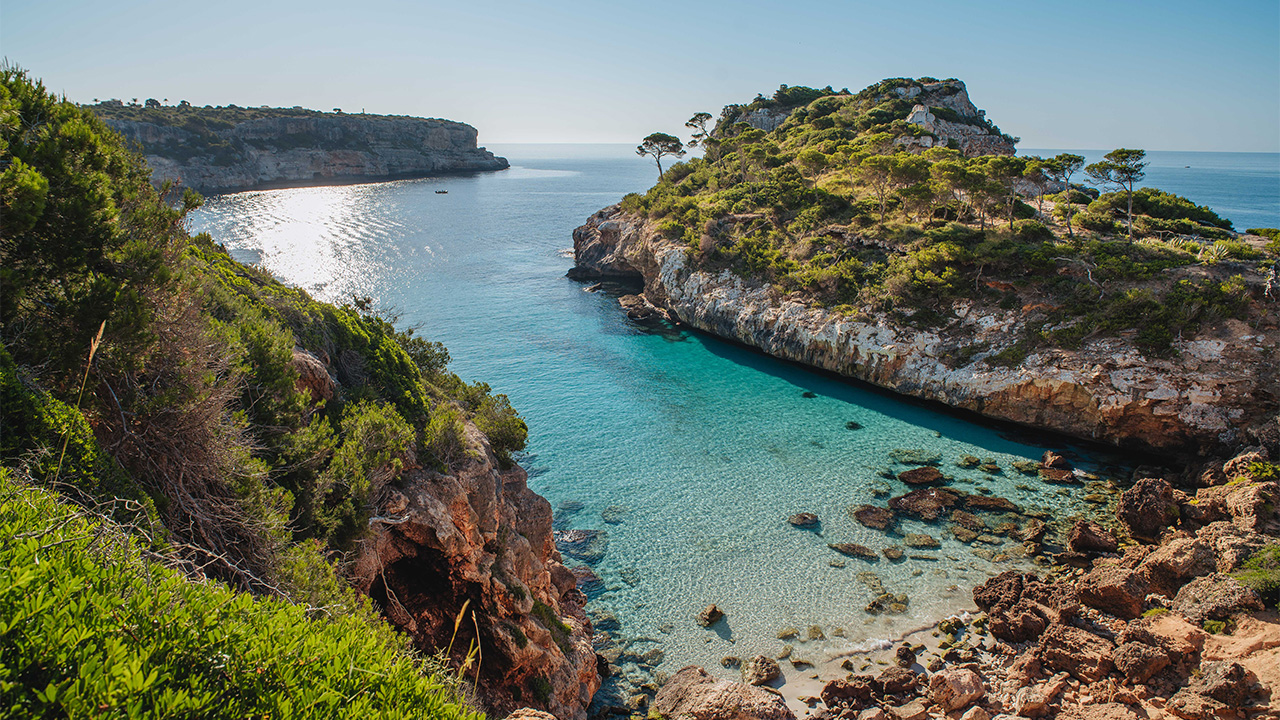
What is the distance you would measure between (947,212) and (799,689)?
122 feet

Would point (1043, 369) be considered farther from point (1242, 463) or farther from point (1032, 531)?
point (1032, 531)

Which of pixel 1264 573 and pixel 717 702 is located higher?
pixel 1264 573

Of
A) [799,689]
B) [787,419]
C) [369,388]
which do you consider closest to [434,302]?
[787,419]

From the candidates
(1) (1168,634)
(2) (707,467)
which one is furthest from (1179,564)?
(2) (707,467)

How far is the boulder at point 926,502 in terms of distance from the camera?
22531 mm

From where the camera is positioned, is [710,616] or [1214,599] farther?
[710,616]

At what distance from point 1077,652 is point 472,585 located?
15.0 metres

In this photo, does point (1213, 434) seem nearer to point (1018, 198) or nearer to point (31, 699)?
point (1018, 198)

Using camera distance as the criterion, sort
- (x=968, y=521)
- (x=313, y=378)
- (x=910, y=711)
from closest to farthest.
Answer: (x=313, y=378)
(x=910, y=711)
(x=968, y=521)

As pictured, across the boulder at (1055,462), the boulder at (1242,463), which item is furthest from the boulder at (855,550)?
the boulder at (1242,463)

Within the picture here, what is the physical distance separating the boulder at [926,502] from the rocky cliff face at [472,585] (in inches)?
575

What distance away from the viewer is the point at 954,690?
45.7 feet

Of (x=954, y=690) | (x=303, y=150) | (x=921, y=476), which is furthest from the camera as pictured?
(x=303, y=150)

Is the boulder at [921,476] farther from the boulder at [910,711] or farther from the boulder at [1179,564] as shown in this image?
the boulder at [910,711]
